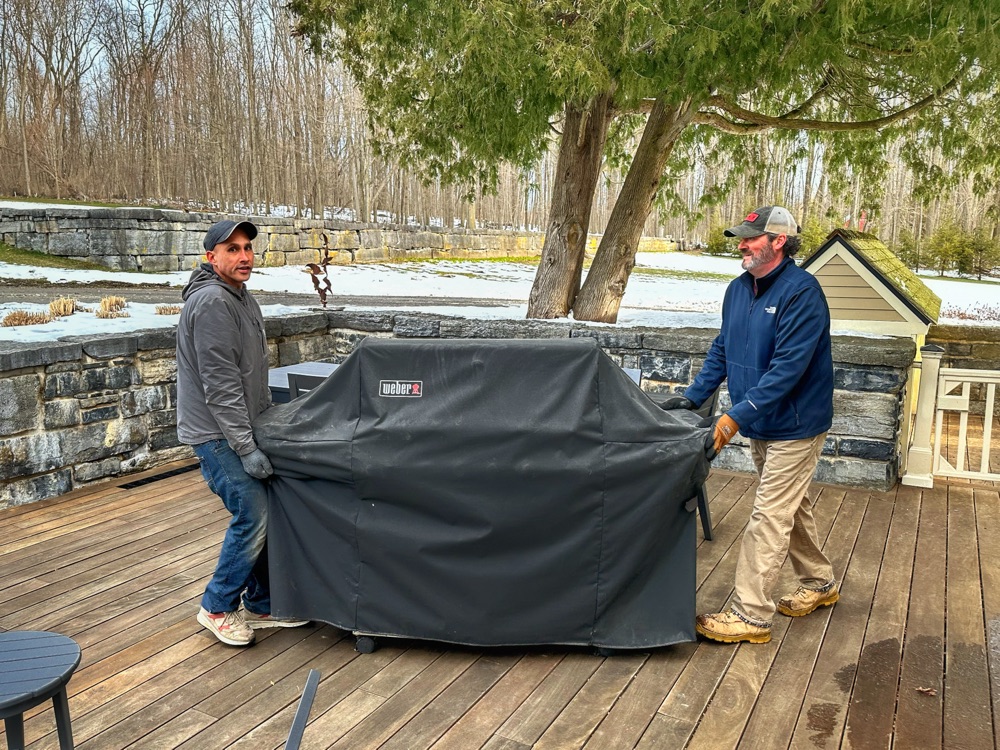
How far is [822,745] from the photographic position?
2.46 meters

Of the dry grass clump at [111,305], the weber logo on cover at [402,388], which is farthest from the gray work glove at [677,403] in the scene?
the dry grass clump at [111,305]

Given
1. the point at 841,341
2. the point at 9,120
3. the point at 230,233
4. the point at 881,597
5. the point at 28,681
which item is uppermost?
the point at 9,120

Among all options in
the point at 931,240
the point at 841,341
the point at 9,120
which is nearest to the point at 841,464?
the point at 841,341

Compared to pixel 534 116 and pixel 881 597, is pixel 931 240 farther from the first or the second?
pixel 881 597

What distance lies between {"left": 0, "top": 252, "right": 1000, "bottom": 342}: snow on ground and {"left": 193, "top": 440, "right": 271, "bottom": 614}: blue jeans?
282 cm

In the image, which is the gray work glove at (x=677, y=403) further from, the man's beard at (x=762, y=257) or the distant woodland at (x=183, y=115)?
the distant woodland at (x=183, y=115)

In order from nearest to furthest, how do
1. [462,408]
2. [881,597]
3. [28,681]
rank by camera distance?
[28,681] < [462,408] < [881,597]

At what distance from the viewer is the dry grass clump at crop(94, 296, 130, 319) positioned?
6.24 metres

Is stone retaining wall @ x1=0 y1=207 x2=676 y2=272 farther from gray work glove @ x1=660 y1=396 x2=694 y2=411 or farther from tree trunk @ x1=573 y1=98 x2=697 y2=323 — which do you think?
gray work glove @ x1=660 y1=396 x2=694 y2=411

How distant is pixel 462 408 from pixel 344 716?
1.07 metres

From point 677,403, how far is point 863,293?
Answer: 12.1 ft

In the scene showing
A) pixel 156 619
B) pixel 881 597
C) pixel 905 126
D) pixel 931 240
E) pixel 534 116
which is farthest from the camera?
pixel 931 240

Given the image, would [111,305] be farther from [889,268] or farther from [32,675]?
[889,268]

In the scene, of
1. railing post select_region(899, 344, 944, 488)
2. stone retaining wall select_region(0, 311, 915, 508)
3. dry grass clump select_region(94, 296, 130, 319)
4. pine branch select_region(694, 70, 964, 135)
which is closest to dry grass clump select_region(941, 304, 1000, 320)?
pine branch select_region(694, 70, 964, 135)
